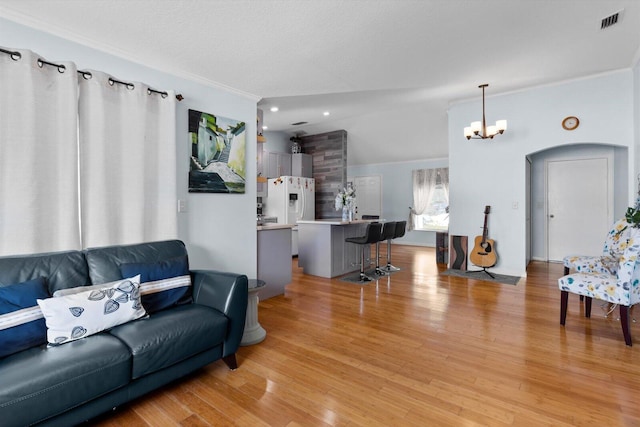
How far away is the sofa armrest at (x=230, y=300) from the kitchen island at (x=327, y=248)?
9.00ft

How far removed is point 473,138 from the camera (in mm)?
5270

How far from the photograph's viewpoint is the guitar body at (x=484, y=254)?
5.09 m

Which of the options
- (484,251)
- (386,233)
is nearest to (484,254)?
(484,251)

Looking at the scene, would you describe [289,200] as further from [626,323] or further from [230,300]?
[626,323]

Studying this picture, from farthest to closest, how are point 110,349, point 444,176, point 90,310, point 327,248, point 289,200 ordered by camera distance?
point 444,176, point 289,200, point 327,248, point 90,310, point 110,349

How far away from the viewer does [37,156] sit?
7.38 ft

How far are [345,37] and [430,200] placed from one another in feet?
21.9

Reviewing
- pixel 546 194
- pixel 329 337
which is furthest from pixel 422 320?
pixel 546 194

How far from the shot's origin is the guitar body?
509 centimetres

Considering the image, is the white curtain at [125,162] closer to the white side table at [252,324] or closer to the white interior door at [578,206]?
the white side table at [252,324]

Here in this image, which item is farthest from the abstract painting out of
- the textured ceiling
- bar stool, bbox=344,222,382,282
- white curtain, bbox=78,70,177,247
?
bar stool, bbox=344,222,382,282

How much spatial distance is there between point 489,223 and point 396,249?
10.7ft

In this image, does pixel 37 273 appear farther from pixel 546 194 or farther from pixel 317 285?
pixel 546 194

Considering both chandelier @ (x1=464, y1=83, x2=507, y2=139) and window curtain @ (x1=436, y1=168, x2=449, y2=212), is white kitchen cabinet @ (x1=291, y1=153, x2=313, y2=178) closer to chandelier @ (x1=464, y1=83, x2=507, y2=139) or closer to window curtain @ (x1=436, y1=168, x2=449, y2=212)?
window curtain @ (x1=436, y1=168, x2=449, y2=212)
